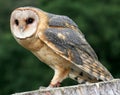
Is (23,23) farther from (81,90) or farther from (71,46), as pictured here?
(81,90)

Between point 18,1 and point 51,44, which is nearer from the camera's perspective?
point 51,44

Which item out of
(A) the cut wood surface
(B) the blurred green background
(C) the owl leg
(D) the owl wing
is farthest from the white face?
(B) the blurred green background

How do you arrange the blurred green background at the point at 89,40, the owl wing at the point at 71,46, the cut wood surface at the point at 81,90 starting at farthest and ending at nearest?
the blurred green background at the point at 89,40 → the owl wing at the point at 71,46 → the cut wood surface at the point at 81,90

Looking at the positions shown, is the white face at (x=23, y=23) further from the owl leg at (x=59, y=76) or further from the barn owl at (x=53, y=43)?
the owl leg at (x=59, y=76)

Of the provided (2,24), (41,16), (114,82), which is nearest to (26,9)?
(41,16)

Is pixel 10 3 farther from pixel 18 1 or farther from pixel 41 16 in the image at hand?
pixel 41 16

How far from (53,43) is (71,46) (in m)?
0.17

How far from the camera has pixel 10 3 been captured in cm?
3053

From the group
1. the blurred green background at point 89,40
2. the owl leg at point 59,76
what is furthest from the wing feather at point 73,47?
the blurred green background at point 89,40

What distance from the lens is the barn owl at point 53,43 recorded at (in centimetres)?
833

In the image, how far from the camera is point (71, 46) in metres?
8.40

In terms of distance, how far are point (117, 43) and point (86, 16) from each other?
4.57ft

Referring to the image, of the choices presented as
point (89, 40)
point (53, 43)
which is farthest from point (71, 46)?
point (89, 40)

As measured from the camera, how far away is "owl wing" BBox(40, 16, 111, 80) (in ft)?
27.1
